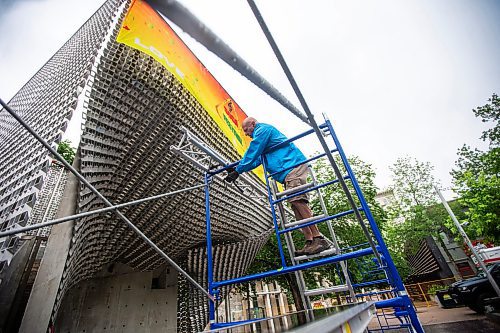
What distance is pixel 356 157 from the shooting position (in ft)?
51.5

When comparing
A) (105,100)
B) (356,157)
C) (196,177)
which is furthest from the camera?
(356,157)

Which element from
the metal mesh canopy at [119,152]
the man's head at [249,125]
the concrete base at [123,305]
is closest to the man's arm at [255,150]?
the man's head at [249,125]

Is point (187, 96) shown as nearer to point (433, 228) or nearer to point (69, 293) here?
point (69, 293)

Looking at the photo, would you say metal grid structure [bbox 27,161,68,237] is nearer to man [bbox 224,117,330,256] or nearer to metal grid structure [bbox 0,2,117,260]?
metal grid structure [bbox 0,2,117,260]

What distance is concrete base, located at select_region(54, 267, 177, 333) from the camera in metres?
5.00

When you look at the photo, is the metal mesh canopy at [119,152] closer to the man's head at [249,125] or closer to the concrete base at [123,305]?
the concrete base at [123,305]

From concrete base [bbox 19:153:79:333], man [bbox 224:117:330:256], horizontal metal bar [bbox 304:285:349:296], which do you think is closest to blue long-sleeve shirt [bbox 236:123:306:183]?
man [bbox 224:117:330:256]

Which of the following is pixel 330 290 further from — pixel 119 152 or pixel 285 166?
pixel 119 152

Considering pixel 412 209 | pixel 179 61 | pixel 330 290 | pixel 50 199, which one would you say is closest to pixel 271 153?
pixel 330 290

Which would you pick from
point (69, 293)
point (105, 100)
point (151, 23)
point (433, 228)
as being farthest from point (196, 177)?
point (433, 228)

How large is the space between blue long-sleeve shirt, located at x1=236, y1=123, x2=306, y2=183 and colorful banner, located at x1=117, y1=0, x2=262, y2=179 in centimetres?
176

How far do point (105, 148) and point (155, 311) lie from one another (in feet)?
16.5

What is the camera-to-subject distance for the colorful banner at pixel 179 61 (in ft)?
11.0

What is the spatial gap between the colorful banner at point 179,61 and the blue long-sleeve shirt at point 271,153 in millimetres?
1757
